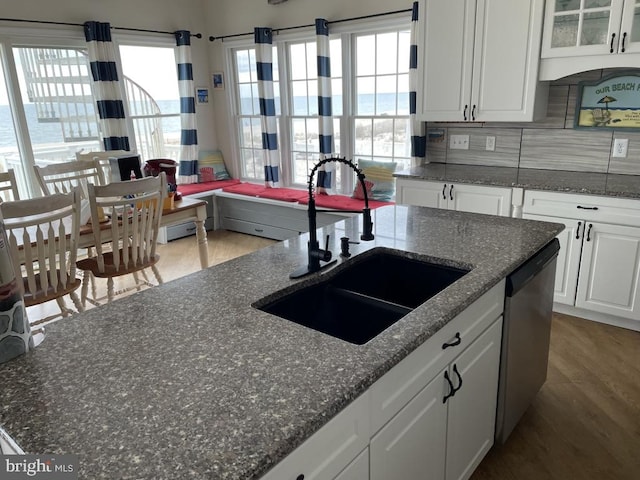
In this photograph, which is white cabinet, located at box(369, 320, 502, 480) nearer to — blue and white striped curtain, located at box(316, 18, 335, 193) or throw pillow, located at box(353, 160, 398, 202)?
throw pillow, located at box(353, 160, 398, 202)

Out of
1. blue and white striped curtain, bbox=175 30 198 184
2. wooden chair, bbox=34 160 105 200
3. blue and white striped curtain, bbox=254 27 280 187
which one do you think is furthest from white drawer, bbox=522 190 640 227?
blue and white striped curtain, bbox=175 30 198 184

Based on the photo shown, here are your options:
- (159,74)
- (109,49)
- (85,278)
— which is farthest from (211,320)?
(159,74)

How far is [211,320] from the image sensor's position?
1302 millimetres

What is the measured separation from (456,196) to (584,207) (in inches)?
31.5

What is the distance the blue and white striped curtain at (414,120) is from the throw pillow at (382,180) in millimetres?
440

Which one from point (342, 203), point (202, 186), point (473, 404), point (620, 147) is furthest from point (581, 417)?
point (202, 186)

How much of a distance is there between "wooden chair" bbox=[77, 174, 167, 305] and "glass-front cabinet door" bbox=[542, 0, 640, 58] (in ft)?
8.39

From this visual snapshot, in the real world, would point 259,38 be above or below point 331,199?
above

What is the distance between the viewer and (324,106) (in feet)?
14.7

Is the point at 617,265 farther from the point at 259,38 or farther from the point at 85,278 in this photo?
the point at 259,38

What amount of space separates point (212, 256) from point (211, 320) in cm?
337

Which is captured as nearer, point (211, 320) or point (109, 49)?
point (211, 320)

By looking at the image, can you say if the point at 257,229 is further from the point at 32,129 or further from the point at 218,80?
the point at 32,129

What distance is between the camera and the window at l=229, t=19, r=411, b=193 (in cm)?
429
